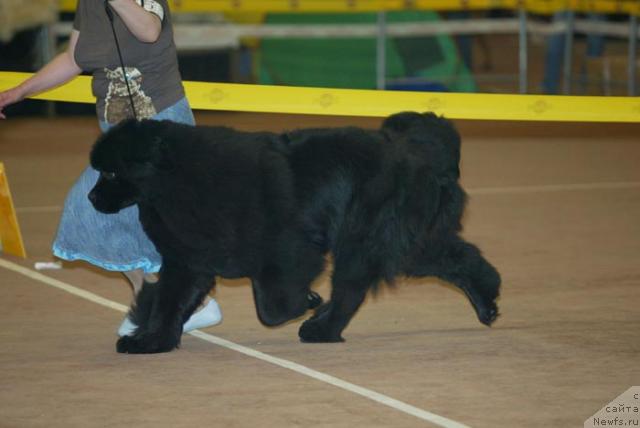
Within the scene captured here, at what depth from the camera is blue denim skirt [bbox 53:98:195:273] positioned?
543cm

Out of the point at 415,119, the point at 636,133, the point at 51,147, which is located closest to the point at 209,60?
the point at 51,147

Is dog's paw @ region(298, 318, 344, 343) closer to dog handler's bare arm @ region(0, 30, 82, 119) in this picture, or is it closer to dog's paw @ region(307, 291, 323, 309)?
dog's paw @ region(307, 291, 323, 309)

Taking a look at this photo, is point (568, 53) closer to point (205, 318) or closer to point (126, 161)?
point (205, 318)

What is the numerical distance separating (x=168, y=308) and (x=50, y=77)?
49.2 inches

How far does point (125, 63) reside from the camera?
530cm

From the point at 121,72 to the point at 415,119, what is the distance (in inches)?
54.9

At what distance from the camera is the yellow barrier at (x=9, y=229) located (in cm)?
734

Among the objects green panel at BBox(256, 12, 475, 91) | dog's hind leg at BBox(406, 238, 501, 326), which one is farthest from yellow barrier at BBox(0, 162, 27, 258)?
green panel at BBox(256, 12, 475, 91)

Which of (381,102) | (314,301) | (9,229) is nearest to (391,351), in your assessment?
(314,301)

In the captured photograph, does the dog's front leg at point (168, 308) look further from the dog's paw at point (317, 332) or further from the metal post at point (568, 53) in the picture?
the metal post at point (568, 53)

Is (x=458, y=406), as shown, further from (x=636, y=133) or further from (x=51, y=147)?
(x=636, y=133)

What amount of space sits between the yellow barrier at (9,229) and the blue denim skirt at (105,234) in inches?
76.7

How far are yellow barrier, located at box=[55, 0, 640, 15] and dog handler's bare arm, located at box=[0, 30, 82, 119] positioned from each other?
33.5 feet

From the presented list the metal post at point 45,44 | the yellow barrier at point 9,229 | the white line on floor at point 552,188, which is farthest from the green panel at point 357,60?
the yellow barrier at point 9,229
